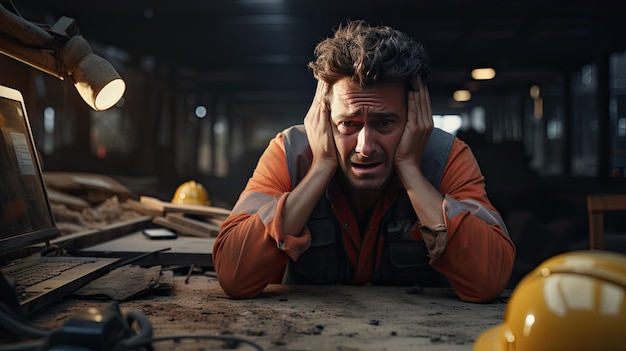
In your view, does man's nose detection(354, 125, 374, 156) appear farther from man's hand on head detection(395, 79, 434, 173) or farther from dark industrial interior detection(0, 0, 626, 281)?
dark industrial interior detection(0, 0, 626, 281)

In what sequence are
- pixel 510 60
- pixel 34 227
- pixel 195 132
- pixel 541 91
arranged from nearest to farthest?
pixel 34 227, pixel 510 60, pixel 541 91, pixel 195 132

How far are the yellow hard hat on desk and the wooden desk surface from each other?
32cm

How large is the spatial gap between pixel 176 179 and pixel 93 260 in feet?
34.1

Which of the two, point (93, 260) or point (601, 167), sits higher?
point (601, 167)

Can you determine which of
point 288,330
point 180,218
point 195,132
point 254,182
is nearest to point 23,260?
point 254,182

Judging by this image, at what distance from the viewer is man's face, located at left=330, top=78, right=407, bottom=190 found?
2.18 metres

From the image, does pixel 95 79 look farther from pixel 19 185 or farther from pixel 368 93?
pixel 368 93

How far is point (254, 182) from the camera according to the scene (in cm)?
233

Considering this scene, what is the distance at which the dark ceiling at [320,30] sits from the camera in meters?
8.80

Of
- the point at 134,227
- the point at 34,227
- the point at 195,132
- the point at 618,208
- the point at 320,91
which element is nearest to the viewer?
the point at 34,227

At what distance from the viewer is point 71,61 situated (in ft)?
6.81

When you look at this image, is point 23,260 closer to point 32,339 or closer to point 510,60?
point 32,339

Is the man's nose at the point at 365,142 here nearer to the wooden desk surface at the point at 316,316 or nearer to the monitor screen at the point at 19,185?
the wooden desk surface at the point at 316,316

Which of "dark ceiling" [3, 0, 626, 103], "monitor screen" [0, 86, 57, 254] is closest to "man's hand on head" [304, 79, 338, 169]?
"monitor screen" [0, 86, 57, 254]
